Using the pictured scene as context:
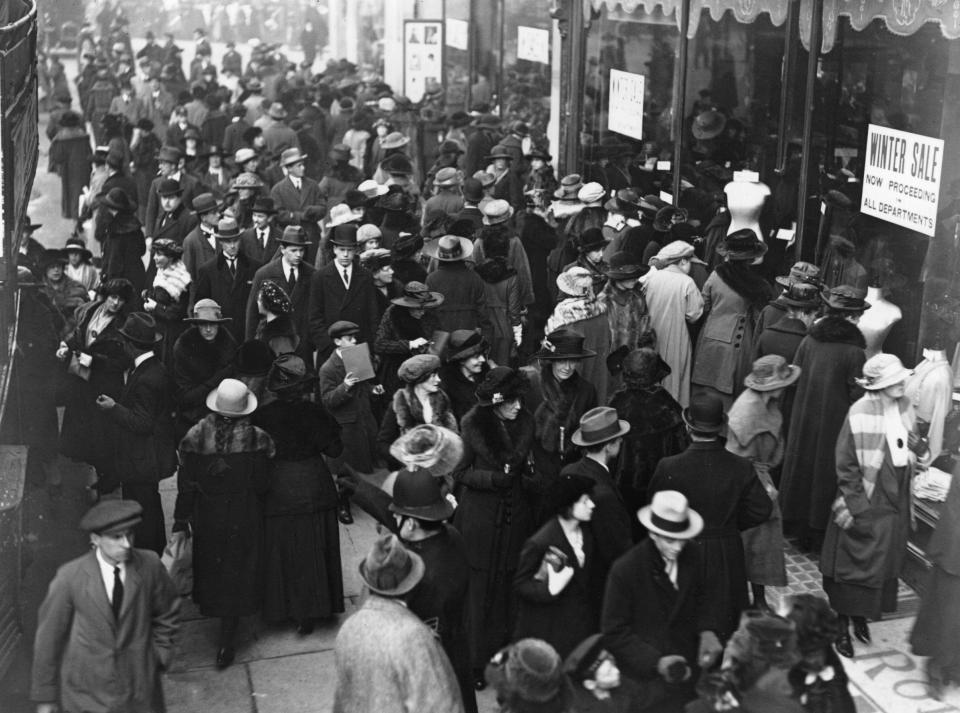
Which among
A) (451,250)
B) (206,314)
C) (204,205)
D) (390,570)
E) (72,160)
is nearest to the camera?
(390,570)

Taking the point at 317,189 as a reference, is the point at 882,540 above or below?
below

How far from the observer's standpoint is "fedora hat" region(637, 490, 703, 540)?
5602mm

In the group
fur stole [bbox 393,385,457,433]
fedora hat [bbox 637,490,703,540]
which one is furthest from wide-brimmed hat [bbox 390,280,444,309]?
fedora hat [bbox 637,490,703,540]

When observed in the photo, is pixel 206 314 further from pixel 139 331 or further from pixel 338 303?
pixel 338 303

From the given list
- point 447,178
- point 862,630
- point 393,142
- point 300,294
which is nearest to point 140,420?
point 300,294

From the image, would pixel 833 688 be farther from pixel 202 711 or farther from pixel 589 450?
pixel 202 711

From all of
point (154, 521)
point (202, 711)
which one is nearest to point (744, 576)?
point (202, 711)

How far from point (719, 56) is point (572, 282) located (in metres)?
4.81

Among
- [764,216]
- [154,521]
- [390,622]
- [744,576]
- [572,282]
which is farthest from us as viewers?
[764,216]

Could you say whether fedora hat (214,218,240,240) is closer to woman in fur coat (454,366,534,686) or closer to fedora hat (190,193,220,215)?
fedora hat (190,193,220,215)

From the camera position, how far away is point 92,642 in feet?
18.2

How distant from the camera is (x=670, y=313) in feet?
31.1

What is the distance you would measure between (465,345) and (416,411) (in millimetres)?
510

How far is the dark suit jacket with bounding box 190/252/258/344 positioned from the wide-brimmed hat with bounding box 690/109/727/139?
5127mm
